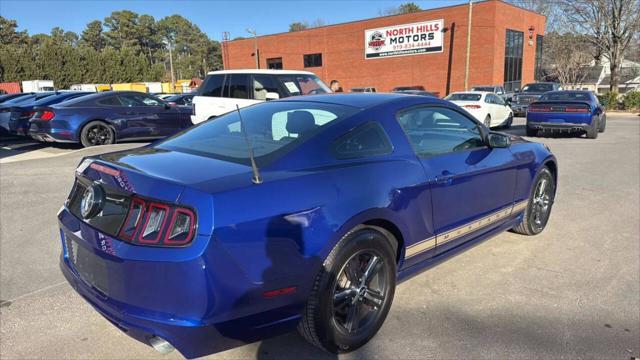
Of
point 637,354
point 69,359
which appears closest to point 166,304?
point 69,359

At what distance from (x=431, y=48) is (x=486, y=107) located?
23133mm

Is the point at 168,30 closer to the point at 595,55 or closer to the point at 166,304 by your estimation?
the point at 595,55

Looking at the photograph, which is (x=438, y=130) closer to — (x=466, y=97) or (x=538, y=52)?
(x=466, y=97)

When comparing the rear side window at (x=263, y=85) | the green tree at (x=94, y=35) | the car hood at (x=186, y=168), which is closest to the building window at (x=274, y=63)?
the rear side window at (x=263, y=85)

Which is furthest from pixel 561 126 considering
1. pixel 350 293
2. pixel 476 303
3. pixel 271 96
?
pixel 350 293

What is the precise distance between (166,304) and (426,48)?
38.1 m

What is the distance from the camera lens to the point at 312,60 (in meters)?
45.8

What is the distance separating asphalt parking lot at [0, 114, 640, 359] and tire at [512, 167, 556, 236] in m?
0.12

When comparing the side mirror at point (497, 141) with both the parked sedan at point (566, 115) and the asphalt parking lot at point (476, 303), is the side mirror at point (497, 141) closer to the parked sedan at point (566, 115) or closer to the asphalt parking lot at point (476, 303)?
the asphalt parking lot at point (476, 303)

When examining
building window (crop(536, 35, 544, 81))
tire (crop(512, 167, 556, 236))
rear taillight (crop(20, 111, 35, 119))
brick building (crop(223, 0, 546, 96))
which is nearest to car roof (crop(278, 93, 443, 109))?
tire (crop(512, 167, 556, 236))

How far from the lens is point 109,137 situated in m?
11.4

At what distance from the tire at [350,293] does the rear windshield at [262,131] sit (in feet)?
2.25

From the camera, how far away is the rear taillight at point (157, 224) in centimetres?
214

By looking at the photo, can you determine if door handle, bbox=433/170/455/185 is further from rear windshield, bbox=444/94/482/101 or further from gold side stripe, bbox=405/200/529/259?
rear windshield, bbox=444/94/482/101
